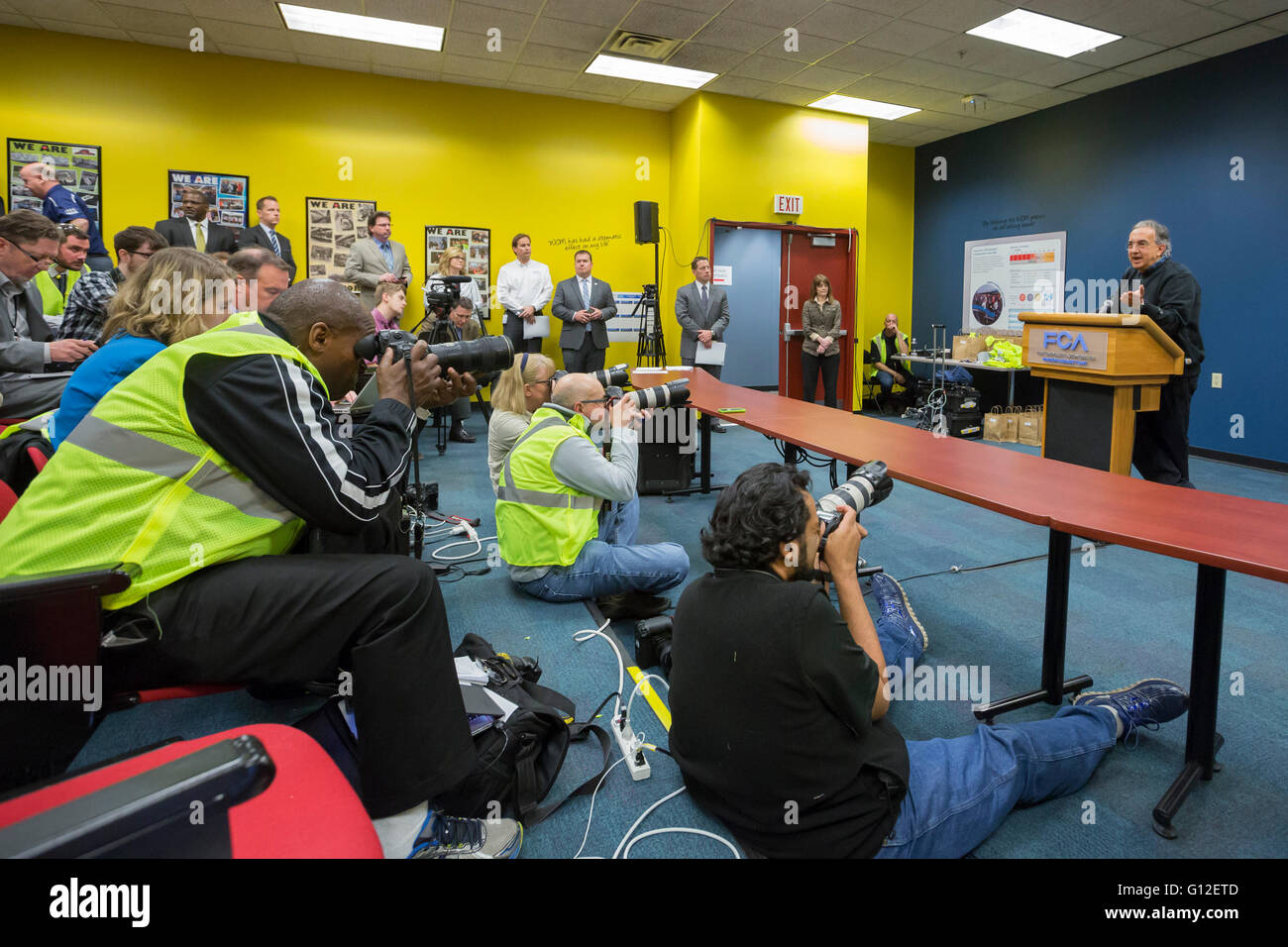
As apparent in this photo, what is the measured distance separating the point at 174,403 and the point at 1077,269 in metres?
7.77

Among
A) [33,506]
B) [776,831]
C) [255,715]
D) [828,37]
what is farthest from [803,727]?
[828,37]

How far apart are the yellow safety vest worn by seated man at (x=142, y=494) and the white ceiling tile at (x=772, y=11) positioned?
5047mm

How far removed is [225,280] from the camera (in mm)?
1839

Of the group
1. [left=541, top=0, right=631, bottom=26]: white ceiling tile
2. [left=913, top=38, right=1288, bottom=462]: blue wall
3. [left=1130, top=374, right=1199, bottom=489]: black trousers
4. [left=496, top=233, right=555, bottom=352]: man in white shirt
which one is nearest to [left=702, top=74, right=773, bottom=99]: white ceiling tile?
[left=541, top=0, right=631, bottom=26]: white ceiling tile

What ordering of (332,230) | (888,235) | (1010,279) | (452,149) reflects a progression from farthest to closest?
(888,235)
(1010,279)
(452,149)
(332,230)

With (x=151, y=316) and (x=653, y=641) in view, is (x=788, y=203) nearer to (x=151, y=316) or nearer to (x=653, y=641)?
(x=653, y=641)

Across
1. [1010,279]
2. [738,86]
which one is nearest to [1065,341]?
[738,86]

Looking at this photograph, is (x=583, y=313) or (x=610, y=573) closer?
(x=610, y=573)

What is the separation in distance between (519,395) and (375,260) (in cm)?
417

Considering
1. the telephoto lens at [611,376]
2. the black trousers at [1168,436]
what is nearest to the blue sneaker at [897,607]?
the telephoto lens at [611,376]

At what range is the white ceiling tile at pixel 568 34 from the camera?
5.43 m

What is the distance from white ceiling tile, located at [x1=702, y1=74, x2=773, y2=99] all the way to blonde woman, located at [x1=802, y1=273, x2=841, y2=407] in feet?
6.01

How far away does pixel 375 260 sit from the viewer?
6.31m
